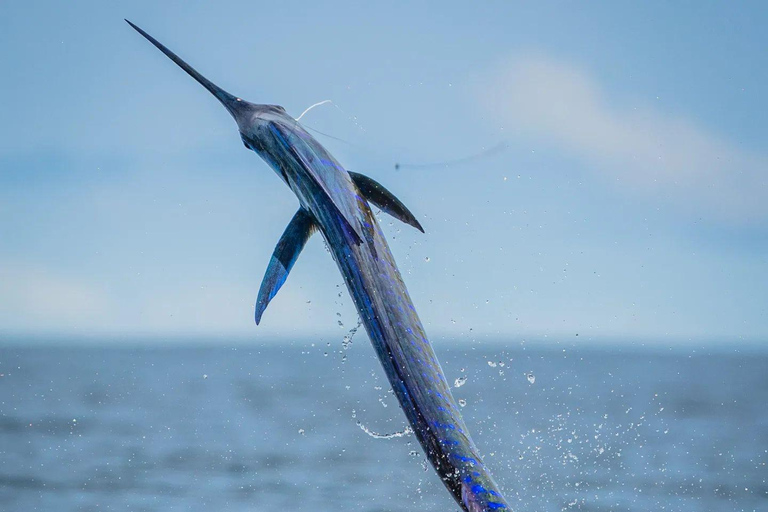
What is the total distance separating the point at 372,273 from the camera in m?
5.52

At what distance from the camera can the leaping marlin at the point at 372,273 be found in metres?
5.16

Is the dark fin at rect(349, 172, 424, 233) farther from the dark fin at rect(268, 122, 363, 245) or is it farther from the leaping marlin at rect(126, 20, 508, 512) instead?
the dark fin at rect(268, 122, 363, 245)

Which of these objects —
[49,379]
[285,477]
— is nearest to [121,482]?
[285,477]

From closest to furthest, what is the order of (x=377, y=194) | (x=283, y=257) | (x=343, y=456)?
(x=377, y=194), (x=283, y=257), (x=343, y=456)

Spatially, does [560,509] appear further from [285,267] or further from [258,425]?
[258,425]

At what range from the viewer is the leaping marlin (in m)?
5.16

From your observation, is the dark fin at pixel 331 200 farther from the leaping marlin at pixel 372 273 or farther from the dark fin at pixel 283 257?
the dark fin at pixel 283 257

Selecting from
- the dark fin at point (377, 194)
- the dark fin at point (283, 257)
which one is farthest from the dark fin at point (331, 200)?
the dark fin at point (283, 257)

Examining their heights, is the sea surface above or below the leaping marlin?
above

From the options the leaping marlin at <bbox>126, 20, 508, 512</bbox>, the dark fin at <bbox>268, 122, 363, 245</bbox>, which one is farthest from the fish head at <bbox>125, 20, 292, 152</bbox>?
the dark fin at <bbox>268, 122, 363, 245</bbox>

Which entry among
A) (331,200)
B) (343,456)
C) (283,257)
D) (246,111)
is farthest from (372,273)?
(343,456)

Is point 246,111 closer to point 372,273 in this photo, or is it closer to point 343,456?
point 372,273

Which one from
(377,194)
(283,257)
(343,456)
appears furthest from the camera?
(343,456)

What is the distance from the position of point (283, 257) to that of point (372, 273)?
0.86 meters
